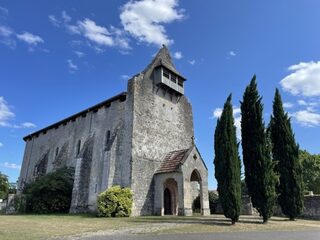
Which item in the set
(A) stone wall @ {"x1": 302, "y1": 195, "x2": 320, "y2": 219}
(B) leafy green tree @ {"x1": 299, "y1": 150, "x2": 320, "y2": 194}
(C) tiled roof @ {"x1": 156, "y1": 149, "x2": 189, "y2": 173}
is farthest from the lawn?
(B) leafy green tree @ {"x1": 299, "y1": 150, "x2": 320, "y2": 194}

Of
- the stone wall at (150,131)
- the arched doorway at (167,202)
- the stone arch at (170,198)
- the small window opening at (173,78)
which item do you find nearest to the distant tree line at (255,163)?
the stone wall at (150,131)

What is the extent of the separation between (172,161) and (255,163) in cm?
878

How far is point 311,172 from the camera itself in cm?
4847

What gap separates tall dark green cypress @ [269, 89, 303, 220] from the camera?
70.1 ft

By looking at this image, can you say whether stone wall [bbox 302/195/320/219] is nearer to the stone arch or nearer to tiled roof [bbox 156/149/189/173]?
the stone arch

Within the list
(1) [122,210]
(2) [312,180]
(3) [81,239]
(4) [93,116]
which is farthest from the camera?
(2) [312,180]

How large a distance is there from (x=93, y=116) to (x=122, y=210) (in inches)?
→ 473

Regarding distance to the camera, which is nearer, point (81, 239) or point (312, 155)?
point (81, 239)

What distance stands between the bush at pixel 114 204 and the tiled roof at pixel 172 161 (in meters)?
4.39

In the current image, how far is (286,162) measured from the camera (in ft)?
73.3

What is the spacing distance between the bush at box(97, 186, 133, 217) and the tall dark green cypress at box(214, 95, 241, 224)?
8.18m

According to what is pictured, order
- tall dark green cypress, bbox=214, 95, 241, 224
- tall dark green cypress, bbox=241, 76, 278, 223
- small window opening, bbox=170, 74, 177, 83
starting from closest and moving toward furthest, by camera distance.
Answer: tall dark green cypress, bbox=214, 95, 241, 224 < tall dark green cypress, bbox=241, 76, 278, 223 < small window opening, bbox=170, 74, 177, 83

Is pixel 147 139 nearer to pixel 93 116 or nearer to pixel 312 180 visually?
pixel 93 116

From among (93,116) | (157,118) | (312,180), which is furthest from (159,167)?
(312,180)
